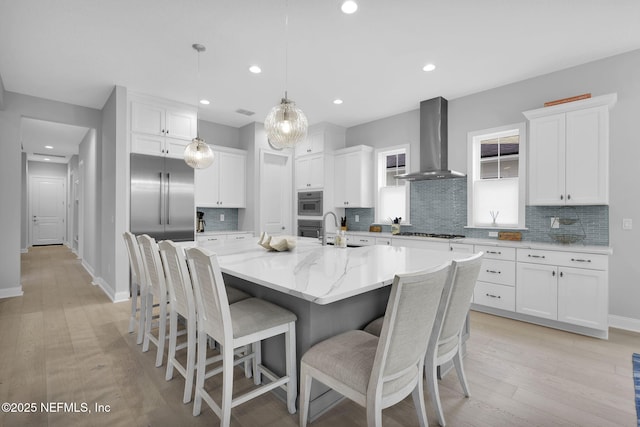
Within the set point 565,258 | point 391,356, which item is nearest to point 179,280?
point 391,356

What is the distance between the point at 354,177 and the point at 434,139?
1503mm

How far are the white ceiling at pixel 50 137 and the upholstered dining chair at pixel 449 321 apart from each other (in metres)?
6.04

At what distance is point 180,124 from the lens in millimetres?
4750

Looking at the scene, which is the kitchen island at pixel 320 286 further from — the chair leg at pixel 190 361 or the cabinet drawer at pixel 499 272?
the cabinet drawer at pixel 499 272

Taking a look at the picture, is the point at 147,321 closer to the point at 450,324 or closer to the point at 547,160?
the point at 450,324

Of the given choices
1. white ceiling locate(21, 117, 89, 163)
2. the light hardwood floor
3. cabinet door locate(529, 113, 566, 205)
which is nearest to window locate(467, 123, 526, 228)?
cabinet door locate(529, 113, 566, 205)

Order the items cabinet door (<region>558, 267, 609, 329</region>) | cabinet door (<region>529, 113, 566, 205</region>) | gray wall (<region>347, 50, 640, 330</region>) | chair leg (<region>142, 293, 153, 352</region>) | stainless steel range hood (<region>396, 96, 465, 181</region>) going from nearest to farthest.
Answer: chair leg (<region>142, 293, 153, 352</region>), cabinet door (<region>558, 267, 609, 329</region>), gray wall (<region>347, 50, 640, 330</region>), cabinet door (<region>529, 113, 566, 205</region>), stainless steel range hood (<region>396, 96, 465, 181</region>)

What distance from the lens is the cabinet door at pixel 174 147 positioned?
15.1ft

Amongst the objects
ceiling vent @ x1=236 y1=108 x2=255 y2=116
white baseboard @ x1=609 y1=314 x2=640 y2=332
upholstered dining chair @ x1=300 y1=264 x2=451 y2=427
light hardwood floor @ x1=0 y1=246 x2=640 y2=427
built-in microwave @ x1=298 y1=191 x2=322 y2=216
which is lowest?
light hardwood floor @ x1=0 y1=246 x2=640 y2=427

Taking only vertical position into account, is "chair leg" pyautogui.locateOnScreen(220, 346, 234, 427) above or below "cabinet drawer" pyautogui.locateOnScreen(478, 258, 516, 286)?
below

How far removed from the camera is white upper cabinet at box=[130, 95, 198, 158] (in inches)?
169

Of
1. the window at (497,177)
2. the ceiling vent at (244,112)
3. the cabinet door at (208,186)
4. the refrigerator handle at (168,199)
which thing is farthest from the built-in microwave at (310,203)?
the window at (497,177)

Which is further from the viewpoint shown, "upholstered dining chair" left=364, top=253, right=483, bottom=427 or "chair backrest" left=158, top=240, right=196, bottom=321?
→ "chair backrest" left=158, top=240, right=196, bottom=321

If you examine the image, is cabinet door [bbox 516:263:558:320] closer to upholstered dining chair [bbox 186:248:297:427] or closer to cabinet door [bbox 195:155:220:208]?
upholstered dining chair [bbox 186:248:297:427]
